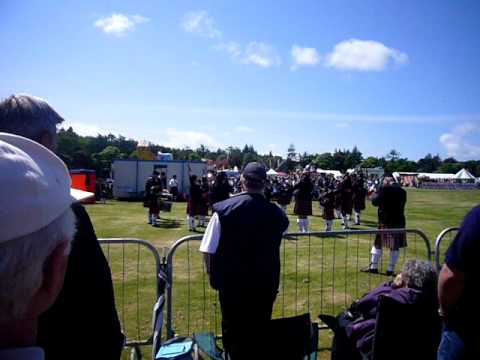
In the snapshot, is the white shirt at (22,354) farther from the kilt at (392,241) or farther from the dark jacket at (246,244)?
the kilt at (392,241)

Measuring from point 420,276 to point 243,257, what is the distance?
147 centimetres

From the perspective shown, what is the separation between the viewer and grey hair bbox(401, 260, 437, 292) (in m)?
3.21

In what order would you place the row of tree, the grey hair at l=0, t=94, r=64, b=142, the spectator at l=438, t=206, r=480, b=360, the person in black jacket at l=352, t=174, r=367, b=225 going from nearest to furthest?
the grey hair at l=0, t=94, r=64, b=142 < the spectator at l=438, t=206, r=480, b=360 < the person in black jacket at l=352, t=174, r=367, b=225 < the row of tree

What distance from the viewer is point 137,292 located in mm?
5832

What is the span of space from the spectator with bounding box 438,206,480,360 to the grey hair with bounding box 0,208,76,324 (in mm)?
2144

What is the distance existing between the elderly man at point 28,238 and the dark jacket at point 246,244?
2.29 meters

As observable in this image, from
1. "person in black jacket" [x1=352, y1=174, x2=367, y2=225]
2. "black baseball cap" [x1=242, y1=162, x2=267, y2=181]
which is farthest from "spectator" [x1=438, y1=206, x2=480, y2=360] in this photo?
"person in black jacket" [x1=352, y1=174, x2=367, y2=225]

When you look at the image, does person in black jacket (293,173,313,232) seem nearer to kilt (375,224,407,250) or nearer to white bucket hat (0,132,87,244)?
kilt (375,224,407,250)

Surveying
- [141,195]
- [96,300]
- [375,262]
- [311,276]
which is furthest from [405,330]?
[141,195]

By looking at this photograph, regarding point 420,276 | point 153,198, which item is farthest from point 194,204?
point 420,276

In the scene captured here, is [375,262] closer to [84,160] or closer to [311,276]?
[311,276]

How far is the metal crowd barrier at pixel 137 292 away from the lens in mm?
4058

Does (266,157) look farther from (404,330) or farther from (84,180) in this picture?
(404,330)

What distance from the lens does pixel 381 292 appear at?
3359 millimetres
